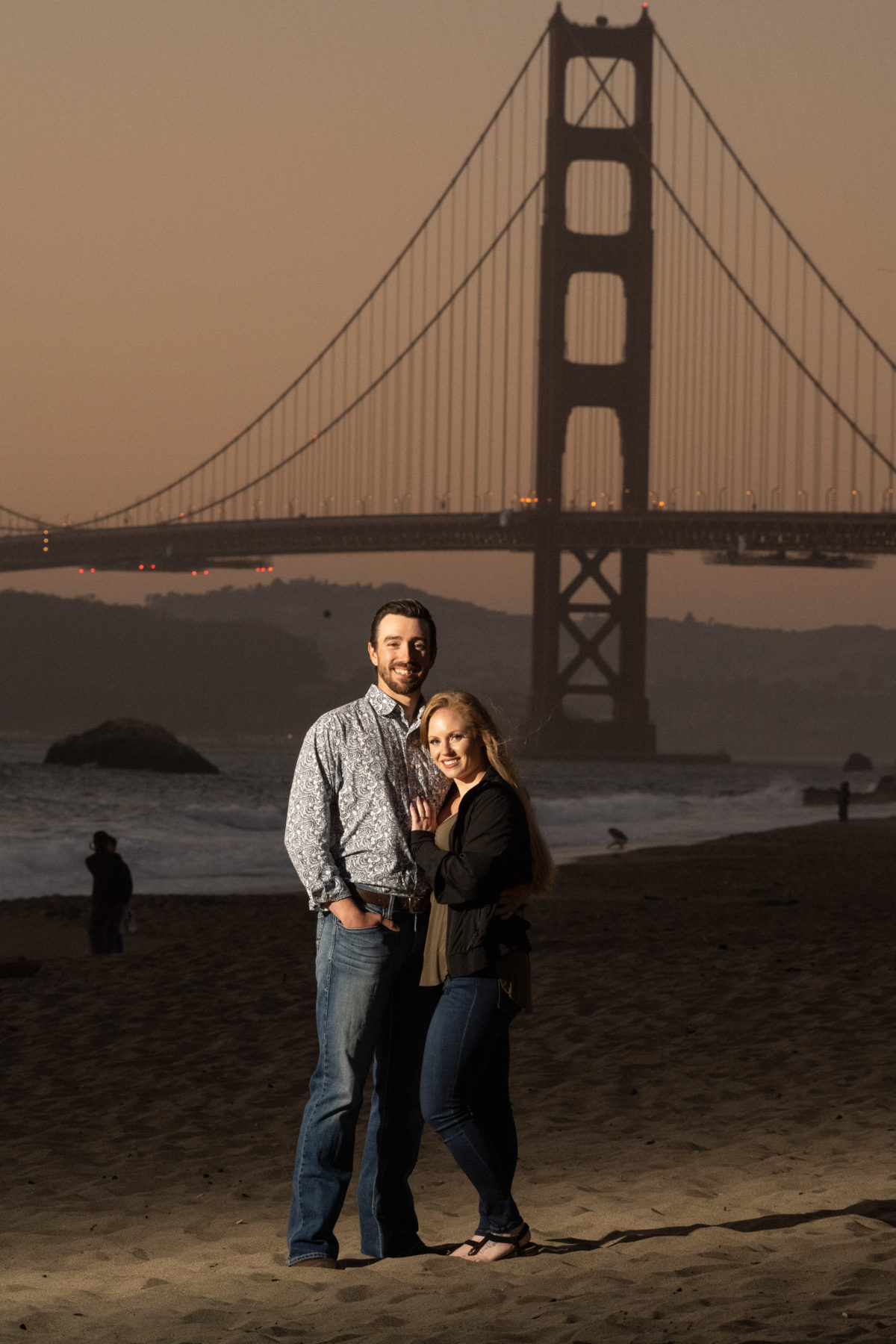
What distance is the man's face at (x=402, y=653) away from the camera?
359cm

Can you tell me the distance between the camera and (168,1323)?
3406 mm

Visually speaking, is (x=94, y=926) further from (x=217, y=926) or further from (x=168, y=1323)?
(x=168, y=1323)

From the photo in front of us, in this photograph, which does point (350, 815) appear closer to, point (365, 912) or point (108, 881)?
point (365, 912)

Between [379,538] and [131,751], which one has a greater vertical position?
[379,538]

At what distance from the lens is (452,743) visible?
3527 millimetres

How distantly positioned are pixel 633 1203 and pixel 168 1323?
4.46 ft

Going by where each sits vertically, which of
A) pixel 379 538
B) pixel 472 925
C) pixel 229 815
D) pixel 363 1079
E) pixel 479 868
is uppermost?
pixel 379 538

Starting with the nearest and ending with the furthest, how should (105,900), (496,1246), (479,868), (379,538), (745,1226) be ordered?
(479,868), (496,1246), (745,1226), (105,900), (379,538)

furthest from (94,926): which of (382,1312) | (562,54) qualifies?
(562,54)

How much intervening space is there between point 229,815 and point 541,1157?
92.8 feet

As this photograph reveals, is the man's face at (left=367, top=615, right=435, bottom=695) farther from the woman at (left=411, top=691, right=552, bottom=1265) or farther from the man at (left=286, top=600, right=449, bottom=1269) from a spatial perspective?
the woman at (left=411, top=691, right=552, bottom=1265)

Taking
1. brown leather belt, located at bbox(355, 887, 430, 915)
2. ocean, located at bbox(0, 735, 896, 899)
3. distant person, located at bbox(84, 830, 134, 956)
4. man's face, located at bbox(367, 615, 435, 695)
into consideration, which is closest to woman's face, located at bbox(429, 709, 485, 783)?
man's face, located at bbox(367, 615, 435, 695)

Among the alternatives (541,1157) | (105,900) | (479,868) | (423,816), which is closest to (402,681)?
(423,816)

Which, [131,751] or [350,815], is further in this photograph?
[131,751]
